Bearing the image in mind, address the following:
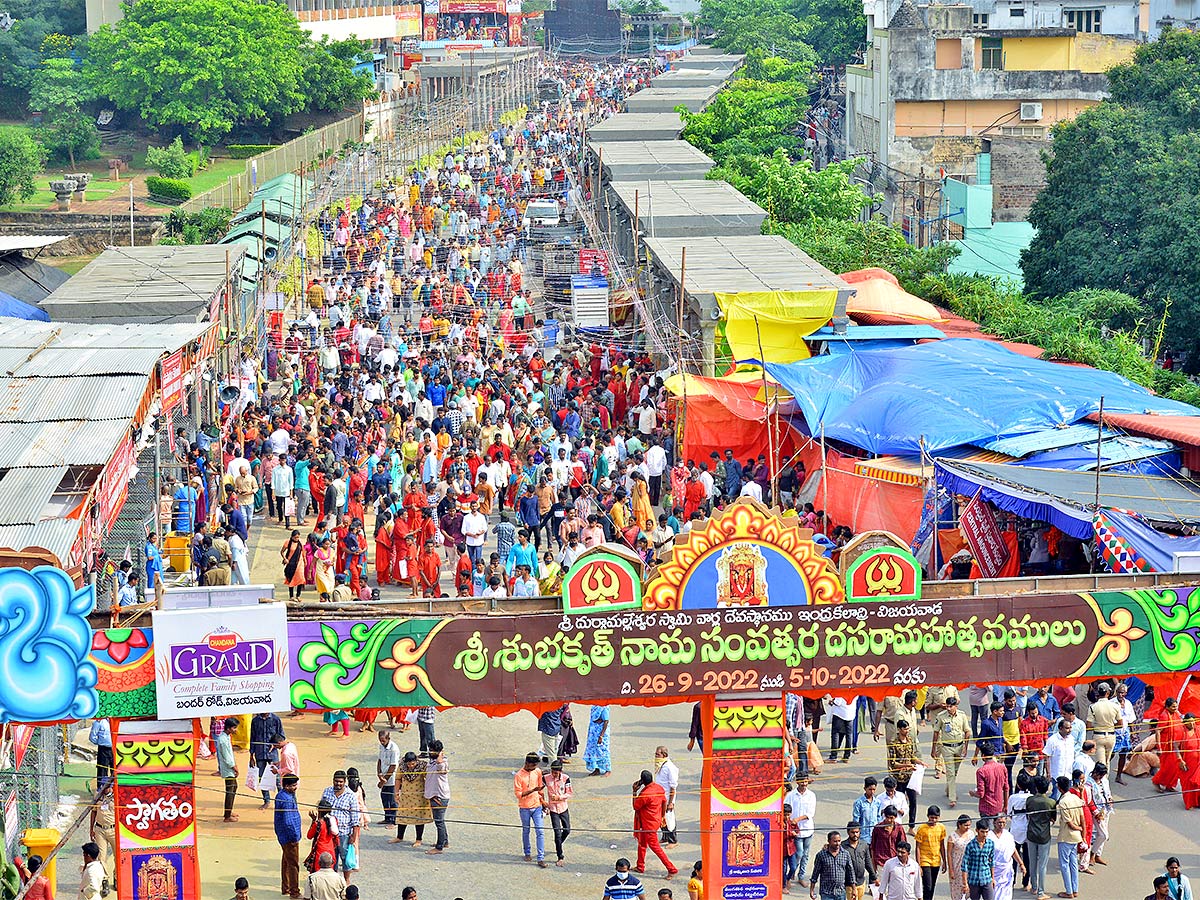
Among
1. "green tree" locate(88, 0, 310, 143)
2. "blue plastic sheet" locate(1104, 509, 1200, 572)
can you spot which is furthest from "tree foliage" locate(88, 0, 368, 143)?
"blue plastic sheet" locate(1104, 509, 1200, 572)

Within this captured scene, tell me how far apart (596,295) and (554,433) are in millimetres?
6879

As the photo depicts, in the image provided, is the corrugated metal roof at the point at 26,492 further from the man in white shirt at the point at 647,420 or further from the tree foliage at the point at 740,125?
the tree foliage at the point at 740,125

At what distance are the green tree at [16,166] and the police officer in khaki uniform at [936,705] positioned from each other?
44215 mm

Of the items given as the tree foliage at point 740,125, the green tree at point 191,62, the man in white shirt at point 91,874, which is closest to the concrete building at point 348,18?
the green tree at point 191,62

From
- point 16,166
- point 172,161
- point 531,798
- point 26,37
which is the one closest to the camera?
point 531,798

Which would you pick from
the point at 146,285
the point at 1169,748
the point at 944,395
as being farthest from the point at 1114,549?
the point at 146,285

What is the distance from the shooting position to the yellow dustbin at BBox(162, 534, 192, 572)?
19.6 metres

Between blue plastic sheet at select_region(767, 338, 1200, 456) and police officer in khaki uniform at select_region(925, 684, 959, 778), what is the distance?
360 centimetres

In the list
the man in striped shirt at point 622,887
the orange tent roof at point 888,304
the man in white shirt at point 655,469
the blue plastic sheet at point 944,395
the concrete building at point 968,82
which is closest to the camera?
the man in striped shirt at point 622,887

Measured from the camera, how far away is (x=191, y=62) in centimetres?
6019

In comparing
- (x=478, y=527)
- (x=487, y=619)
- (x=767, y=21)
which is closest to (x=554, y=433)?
(x=478, y=527)

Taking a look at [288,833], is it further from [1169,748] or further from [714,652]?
[1169,748]

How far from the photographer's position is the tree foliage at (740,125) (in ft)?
163

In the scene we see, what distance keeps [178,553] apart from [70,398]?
11.0ft
